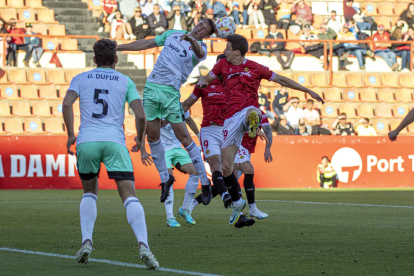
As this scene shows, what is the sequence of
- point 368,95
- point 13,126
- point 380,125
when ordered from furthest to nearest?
1. point 368,95
2. point 380,125
3. point 13,126

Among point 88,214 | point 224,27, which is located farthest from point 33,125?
point 88,214

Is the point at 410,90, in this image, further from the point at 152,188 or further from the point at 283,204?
the point at 283,204

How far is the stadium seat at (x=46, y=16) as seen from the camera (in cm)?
2331

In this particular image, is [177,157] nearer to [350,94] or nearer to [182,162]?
[182,162]

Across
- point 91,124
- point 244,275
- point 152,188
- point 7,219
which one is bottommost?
point 152,188

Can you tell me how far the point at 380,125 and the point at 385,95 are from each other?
1480 millimetres

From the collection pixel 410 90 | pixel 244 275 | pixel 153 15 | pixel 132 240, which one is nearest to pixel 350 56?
pixel 410 90

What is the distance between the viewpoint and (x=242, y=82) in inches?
340

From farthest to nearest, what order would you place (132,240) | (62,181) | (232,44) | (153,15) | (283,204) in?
(153,15), (62,181), (283,204), (232,44), (132,240)

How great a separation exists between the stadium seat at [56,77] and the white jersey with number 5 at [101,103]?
16.0m

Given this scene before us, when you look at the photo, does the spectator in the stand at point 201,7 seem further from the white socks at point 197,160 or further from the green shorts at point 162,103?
the green shorts at point 162,103

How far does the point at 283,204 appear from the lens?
12906 mm

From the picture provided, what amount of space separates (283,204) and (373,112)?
11241 mm

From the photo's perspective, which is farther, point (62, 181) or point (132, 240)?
point (62, 181)
